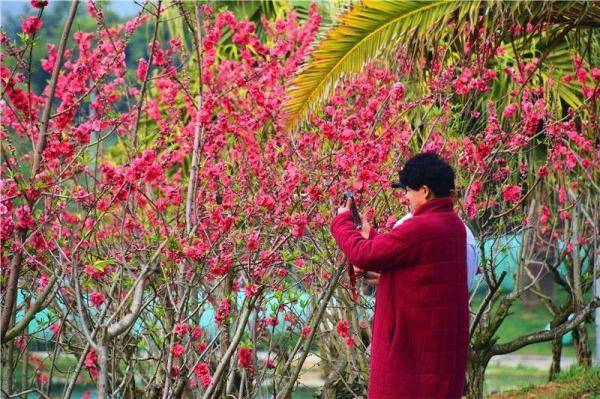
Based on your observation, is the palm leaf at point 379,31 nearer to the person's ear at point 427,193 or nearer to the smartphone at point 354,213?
the smartphone at point 354,213

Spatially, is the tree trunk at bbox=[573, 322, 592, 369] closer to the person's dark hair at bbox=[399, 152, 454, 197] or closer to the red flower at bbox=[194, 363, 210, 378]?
the red flower at bbox=[194, 363, 210, 378]

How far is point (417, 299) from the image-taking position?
3.94 meters

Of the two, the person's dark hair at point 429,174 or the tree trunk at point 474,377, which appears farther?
the tree trunk at point 474,377

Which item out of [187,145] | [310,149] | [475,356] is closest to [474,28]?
[310,149]

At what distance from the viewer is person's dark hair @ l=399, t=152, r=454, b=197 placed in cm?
399

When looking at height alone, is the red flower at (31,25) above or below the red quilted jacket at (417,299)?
above

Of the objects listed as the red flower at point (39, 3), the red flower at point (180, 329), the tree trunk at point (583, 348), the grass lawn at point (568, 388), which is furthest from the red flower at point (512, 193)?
the tree trunk at point (583, 348)

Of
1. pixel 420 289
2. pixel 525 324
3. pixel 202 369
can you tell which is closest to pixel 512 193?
pixel 202 369

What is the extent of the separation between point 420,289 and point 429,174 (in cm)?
43

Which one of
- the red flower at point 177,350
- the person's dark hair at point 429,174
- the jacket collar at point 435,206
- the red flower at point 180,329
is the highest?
the person's dark hair at point 429,174

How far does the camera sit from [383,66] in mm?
8500

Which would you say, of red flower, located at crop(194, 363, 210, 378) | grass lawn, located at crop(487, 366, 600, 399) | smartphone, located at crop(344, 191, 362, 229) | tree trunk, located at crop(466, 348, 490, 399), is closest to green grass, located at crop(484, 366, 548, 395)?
grass lawn, located at crop(487, 366, 600, 399)

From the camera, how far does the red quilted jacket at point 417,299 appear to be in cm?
393

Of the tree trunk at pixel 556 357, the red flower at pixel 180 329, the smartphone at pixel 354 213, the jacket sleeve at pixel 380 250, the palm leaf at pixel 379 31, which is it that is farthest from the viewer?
the tree trunk at pixel 556 357
